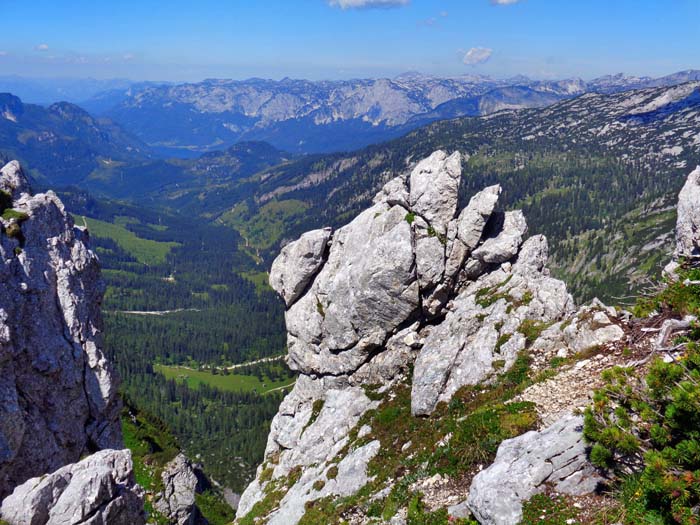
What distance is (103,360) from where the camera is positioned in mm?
49188

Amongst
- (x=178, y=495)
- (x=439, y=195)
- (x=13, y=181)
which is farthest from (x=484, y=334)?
(x=13, y=181)

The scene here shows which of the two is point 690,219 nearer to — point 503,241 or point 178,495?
point 503,241

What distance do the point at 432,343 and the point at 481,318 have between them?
591cm

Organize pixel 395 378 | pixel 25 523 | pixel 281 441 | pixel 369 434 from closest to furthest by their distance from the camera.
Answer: pixel 25 523
pixel 369 434
pixel 395 378
pixel 281 441

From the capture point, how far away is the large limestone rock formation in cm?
4281

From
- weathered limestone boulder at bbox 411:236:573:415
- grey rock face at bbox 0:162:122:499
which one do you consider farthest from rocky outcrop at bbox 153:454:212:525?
weathered limestone boulder at bbox 411:236:573:415

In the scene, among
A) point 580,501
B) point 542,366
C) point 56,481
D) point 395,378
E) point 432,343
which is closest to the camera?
point 580,501

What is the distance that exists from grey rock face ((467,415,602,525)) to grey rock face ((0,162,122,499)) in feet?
117

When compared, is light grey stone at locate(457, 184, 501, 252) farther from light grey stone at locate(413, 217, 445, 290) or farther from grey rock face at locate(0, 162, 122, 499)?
grey rock face at locate(0, 162, 122, 499)

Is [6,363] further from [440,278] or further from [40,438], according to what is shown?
[440,278]

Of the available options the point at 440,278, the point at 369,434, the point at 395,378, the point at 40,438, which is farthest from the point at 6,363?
the point at 440,278

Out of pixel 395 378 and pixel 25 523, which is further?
pixel 395 378

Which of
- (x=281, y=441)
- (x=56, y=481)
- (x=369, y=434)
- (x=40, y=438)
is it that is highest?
(x=56, y=481)

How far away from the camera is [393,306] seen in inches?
2046
